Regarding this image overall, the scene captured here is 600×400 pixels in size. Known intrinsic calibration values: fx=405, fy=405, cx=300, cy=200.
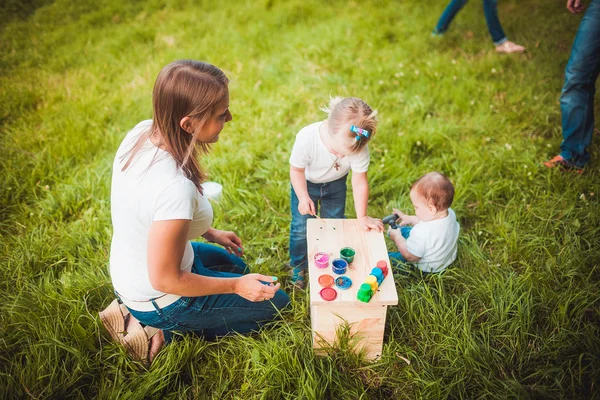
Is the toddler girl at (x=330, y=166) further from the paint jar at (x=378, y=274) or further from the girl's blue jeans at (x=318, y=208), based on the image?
the paint jar at (x=378, y=274)

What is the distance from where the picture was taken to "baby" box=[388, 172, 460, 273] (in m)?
2.47

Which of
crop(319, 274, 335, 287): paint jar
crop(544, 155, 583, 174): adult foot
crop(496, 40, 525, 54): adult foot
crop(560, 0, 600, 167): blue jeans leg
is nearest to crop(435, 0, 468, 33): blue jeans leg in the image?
crop(496, 40, 525, 54): adult foot

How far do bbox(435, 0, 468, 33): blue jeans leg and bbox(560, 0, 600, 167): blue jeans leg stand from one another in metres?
1.86

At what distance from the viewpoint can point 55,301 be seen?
242 cm

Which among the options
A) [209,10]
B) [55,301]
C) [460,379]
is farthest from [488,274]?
[209,10]

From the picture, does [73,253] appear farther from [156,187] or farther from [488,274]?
[488,274]

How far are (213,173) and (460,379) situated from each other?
246cm

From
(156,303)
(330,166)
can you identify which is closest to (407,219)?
(330,166)

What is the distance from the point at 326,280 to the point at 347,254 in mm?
218

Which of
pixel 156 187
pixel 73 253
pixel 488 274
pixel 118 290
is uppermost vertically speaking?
pixel 156 187

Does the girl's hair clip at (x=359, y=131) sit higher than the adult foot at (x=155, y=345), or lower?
higher

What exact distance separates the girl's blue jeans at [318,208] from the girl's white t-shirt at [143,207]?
87 centimetres

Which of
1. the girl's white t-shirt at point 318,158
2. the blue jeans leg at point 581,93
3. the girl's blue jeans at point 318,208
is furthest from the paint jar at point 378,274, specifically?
the blue jeans leg at point 581,93

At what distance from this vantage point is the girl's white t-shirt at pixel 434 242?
251 cm
